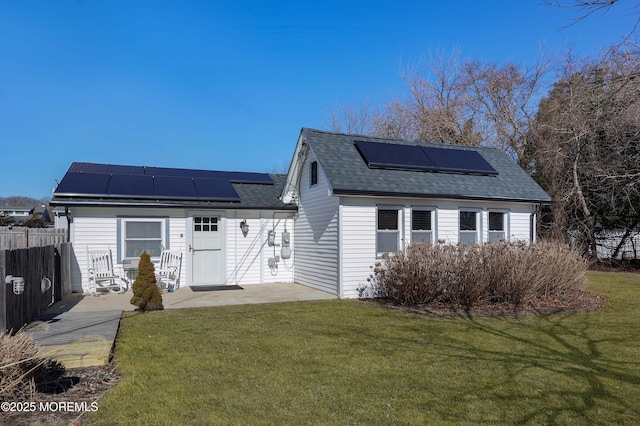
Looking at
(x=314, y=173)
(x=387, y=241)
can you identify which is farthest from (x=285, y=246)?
(x=387, y=241)

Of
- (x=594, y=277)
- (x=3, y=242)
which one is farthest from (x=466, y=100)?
(x=3, y=242)

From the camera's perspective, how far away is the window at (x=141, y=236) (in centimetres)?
1177

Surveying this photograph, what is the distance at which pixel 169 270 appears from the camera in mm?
12023

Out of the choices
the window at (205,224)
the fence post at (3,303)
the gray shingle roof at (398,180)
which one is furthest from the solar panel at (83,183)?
the gray shingle roof at (398,180)

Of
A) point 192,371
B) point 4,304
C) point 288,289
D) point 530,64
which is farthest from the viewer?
point 530,64

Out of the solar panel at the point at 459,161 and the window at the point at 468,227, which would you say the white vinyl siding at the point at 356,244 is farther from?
the solar panel at the point at 459,161

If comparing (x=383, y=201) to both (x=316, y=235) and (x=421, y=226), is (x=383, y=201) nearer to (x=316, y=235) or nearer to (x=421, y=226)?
(x=421, y=226)

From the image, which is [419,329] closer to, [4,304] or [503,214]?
[4,304]

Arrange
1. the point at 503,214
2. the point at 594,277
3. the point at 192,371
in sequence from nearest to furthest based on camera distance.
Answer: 1. the point at 192,371
2. the point at 503,214
3. the point at 594,277

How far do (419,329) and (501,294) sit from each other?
302 cm

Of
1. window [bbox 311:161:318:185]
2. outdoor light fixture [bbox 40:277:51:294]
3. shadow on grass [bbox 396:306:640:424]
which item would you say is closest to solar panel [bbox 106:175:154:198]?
outdoor light fixture [bbox 40:277:51:294]

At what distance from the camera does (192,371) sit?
513 centimetres

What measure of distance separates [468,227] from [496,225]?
1099 mm

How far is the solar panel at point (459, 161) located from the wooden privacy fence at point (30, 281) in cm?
1028
